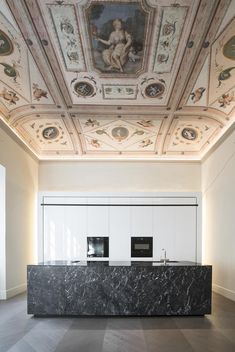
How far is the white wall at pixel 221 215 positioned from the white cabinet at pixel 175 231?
46cm

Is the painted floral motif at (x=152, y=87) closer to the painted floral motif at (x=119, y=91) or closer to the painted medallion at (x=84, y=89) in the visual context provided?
the painted floral motif at (x=119, y=91)

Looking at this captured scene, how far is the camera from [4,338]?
5.53 metres

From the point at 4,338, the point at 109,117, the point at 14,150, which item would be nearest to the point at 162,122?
the point at 109,117

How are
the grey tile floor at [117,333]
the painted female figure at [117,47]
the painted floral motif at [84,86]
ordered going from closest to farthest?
the grey tile floor at [117,333]
the painted female figure at [117,47]
the painted floral motif at [84,86]

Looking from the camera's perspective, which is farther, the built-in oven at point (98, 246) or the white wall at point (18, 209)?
the built-in oven at point (98, 246)

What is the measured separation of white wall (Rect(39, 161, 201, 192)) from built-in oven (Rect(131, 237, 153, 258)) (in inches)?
73.0

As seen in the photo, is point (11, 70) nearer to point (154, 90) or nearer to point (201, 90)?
point (154, 90)

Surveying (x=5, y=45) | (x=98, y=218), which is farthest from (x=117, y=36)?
(x=98, y=218)

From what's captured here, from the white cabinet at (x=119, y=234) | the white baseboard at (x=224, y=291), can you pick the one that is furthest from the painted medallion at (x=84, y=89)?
the white baseboard at (x=224, y=291)

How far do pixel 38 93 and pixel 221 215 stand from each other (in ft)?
20.6

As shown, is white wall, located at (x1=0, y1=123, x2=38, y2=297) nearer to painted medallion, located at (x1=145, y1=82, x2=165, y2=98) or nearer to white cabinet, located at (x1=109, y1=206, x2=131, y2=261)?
A: white cabinet, located at (x1=109, y1=206, x2=131, y2=261)

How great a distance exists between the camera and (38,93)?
7.73 metres

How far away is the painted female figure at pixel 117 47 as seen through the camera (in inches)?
217

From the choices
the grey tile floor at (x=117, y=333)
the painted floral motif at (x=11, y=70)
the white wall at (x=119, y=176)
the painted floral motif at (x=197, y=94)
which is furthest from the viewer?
A: the white wall at (x=119, y=176)
